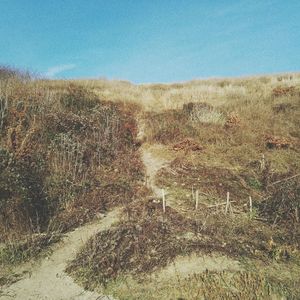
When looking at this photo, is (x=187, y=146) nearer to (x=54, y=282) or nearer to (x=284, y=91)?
(x=54, y=282)

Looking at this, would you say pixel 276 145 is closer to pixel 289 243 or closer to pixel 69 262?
pixel 289 243

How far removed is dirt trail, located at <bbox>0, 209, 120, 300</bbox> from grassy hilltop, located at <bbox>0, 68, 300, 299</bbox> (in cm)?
17

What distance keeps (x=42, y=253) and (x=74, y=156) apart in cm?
357

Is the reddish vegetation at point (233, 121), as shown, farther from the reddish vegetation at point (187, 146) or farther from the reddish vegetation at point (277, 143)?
the reddish vegetation at point (187, 146)

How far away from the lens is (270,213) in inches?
336

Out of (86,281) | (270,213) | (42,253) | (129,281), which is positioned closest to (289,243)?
(270,213)

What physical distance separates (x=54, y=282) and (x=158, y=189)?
13.7ft

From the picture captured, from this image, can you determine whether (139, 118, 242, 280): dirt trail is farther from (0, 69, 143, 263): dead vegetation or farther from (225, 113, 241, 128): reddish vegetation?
(225, 113, 241, 128): reddish vegetation

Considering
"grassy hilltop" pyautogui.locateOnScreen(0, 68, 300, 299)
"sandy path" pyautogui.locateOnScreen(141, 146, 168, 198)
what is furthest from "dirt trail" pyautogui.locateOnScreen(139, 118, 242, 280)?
"sandy path" pyautogui.locateOnScreen(141, 146, 168, 198)

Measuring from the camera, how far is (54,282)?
6375 mm

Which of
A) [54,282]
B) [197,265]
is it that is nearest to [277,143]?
[197,265]

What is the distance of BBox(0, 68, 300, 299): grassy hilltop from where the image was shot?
639 cm

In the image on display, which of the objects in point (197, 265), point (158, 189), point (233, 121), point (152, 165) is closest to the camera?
point (197, 265)

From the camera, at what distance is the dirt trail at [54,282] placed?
603 centimetres
